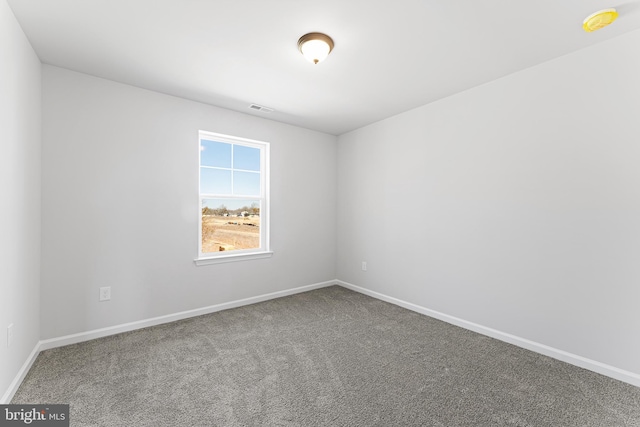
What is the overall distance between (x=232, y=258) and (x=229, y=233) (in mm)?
339

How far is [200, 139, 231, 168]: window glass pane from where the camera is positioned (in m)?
3.43

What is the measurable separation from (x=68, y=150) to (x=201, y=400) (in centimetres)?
242

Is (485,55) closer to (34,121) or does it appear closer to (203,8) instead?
(203,8)

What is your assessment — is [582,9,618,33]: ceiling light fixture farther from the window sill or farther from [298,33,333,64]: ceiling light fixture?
the window sill

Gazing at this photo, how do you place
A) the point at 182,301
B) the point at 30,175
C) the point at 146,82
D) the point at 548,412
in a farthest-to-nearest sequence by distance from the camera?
1. the point at 182,301
2. the point at 146,82
3. the point at 30,175
4. the point at 548,412

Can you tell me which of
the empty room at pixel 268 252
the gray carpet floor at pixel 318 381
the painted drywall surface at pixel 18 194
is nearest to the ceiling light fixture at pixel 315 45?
the empty room at pixel 268 252

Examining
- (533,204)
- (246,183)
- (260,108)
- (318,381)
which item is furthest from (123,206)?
(533,204)

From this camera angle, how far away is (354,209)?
4.29 metres

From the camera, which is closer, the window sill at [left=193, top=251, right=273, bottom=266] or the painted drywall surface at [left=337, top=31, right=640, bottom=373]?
the painted drywall surface at [left=337, top=31, right=640, bottom=373]

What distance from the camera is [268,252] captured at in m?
3.84

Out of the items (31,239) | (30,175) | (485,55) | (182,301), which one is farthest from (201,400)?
(485,55)

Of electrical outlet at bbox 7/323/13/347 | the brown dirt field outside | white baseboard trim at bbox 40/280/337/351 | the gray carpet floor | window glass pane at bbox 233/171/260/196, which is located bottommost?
the gray carpet floor

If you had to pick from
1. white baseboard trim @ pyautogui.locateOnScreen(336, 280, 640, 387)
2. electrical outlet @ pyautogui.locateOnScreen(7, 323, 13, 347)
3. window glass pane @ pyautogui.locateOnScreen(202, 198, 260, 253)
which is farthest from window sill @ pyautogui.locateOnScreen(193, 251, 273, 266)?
white baseboard trim @ pyautogui.locateOnScreen(336, 280, 640, 387)

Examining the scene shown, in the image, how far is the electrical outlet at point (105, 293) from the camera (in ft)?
8.83
